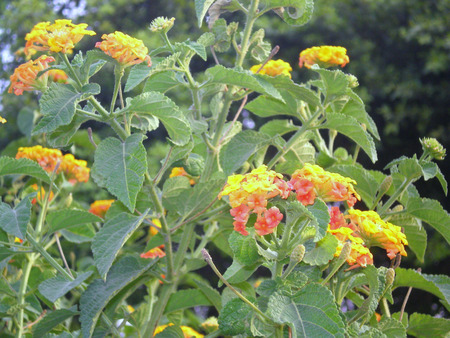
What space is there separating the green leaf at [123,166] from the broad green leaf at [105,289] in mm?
223

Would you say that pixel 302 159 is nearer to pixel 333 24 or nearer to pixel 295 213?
pixel 295 213

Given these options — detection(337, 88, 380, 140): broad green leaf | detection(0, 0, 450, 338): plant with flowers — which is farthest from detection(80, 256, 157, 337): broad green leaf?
detection(337, 88, 380, 140): broad green leaf

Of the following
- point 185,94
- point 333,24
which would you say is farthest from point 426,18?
point 185,94

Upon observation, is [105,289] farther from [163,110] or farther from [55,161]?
[55,161]

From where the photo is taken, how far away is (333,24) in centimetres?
421

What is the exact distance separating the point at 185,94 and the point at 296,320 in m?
3.13

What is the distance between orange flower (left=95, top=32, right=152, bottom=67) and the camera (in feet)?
3.23

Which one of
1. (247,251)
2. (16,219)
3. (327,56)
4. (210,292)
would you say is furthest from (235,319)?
(327,56)

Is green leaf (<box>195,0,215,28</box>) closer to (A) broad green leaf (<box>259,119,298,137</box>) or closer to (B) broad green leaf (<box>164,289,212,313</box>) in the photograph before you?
(A) broad green leaf (<box>259,119,298,137</box>)

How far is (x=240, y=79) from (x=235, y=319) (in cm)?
44

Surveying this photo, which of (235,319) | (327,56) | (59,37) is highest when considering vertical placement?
(59,37)

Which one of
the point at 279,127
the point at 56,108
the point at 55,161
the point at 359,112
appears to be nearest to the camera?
the point at 56,108

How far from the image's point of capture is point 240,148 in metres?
1.18

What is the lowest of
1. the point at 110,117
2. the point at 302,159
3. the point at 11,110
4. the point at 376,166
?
the point at 376,166
